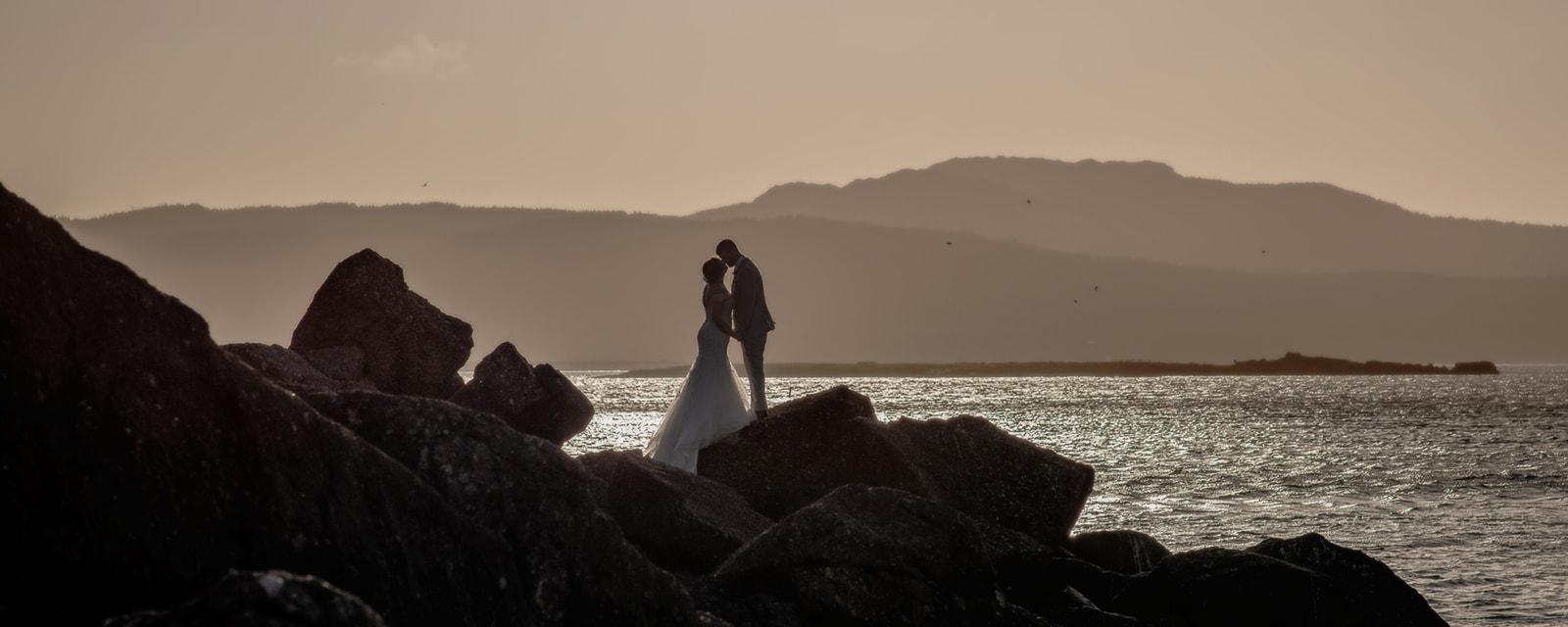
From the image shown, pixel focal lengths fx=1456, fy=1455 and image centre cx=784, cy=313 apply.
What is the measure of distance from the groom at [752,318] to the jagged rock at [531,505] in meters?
7.77

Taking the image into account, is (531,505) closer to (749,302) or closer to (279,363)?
(279,363)

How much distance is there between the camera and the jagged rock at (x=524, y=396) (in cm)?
1912

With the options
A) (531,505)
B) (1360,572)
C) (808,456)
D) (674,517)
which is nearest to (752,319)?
(808,456)

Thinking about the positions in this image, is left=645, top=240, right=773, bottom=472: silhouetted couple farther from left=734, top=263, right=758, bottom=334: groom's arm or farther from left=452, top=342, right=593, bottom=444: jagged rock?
left=452, top=342, right=593, bottom=444: jagged rock

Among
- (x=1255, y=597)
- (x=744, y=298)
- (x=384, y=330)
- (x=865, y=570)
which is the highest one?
(x=744, y=298)

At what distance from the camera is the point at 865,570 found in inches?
453

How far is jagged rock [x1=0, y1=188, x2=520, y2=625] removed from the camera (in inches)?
280

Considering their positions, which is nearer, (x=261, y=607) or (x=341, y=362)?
(x=261, y=607)

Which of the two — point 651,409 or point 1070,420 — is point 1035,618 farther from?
point 651,409

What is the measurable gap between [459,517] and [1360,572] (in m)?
9.13

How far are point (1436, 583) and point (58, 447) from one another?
20.5 meters

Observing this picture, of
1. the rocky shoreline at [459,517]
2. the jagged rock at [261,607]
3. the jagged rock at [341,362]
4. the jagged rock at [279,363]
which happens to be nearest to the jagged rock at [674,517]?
the rocky shoreline at [459,517]

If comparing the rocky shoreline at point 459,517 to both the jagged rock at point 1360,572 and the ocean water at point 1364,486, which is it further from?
the ocean water at point 1364,486

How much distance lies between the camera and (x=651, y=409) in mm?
105438
